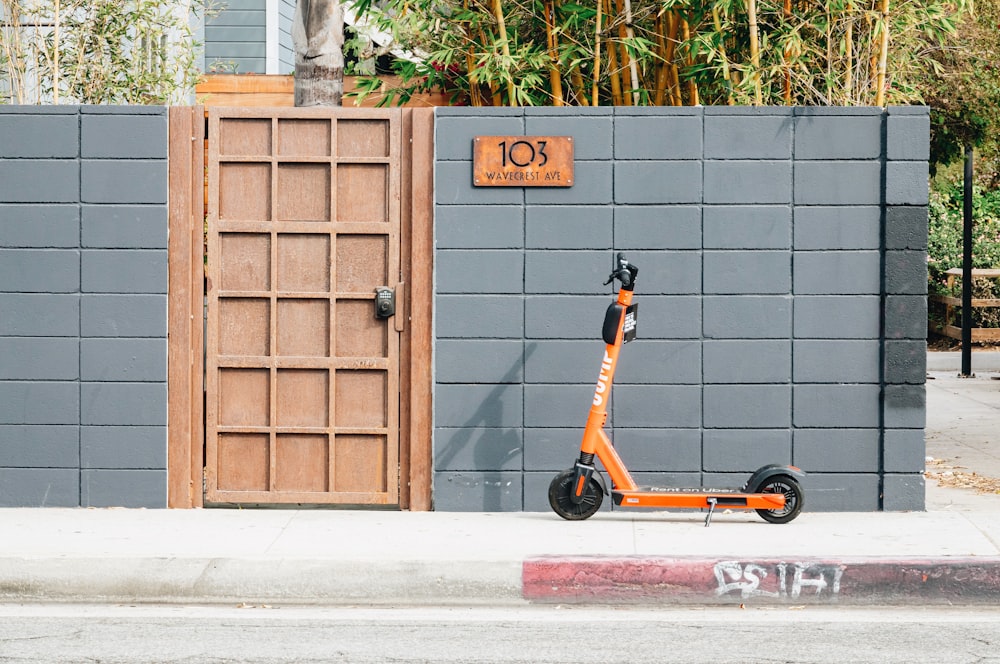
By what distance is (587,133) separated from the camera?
26.1 feet

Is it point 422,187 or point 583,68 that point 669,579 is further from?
point 583,68

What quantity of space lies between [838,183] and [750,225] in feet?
1.95

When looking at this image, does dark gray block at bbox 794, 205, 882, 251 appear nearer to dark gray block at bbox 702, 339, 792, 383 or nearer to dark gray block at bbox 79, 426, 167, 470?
dark gray block at bbox 702, 339, 792, 383

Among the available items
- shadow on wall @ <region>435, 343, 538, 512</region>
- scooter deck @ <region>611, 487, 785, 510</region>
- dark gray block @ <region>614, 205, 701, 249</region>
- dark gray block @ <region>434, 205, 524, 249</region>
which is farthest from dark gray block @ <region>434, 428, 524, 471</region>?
dark gray block @ <region>614, 205, 701, 249</region>

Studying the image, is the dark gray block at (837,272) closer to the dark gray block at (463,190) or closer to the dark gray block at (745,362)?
the dark gray block at (745,362)

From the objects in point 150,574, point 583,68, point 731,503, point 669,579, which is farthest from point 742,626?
point 583,68

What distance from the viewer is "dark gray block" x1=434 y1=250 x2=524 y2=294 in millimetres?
7992

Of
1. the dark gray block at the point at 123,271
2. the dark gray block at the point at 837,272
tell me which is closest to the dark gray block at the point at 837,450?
the dark gray block at the point at 837,272

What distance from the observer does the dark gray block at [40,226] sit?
8.00 metres

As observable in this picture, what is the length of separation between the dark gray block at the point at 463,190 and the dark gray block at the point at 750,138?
1226 millimetres

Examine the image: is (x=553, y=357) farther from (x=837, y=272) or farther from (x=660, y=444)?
(x=837, y=272)

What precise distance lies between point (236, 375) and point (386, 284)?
1107 mm

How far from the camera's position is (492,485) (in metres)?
8.06

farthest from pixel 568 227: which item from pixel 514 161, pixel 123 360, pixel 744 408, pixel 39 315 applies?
pixel 39 315
